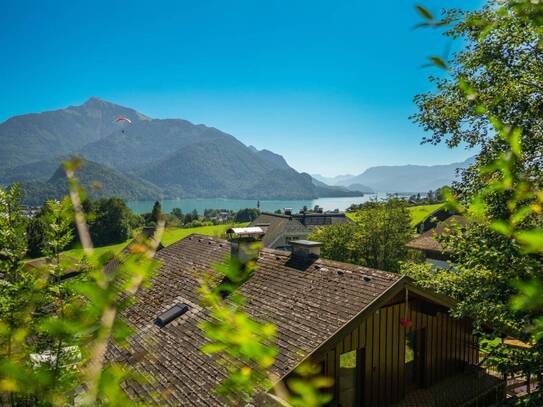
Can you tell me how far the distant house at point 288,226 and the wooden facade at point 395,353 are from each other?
3040cm

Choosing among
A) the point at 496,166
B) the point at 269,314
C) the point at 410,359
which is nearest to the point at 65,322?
the point at 496,166

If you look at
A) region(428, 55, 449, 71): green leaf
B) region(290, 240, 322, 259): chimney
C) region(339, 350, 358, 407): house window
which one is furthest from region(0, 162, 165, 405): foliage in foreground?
region(290, 240, 322, 259): chimney

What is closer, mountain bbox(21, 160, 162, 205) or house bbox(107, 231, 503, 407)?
mountain bbox(21, 160, 162, 205)

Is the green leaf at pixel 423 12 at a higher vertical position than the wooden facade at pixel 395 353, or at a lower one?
higher

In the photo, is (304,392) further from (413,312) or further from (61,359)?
(413,312)

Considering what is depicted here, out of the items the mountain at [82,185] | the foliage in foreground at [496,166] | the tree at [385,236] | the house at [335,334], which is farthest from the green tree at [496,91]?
the tree at [385,236]

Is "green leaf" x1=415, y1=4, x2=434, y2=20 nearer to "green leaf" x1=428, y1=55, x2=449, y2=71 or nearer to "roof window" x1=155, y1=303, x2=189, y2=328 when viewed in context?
"green leaf" x1=428, y1=55, x2=449, y2=71

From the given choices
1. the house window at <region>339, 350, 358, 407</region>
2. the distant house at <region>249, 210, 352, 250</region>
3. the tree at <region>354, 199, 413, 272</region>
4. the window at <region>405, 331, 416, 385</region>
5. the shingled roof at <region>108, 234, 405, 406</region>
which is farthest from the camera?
the distant house at <region>249, 210, 352, 250</region>

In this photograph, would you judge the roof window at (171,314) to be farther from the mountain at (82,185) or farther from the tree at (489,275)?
the tree at (489,275)

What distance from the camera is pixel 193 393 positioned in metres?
7.29

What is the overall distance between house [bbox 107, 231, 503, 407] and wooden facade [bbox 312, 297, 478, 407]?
0.03 m

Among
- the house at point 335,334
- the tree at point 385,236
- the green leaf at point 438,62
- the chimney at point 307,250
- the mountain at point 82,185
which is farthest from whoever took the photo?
the tree at point 385,236

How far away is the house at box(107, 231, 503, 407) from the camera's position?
7.88 m

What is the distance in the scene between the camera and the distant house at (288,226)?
4489cm
